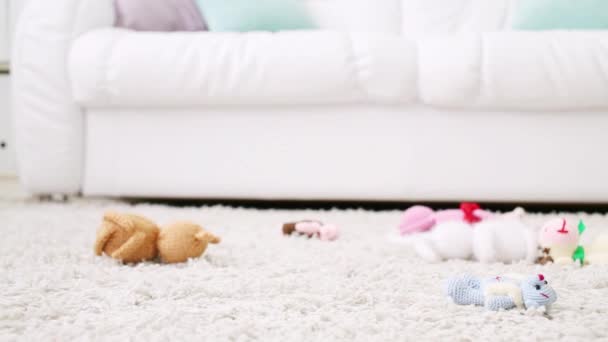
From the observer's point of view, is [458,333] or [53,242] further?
[53,242]

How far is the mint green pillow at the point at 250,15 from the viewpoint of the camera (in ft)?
5.76

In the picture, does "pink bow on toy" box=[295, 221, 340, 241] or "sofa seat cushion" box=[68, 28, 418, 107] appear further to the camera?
"sofa seat cushion" box=[68, 28, 418, 107]

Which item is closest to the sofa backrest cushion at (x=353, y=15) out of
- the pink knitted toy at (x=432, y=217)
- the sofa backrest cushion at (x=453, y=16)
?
the sofa backrest cushion at (x=453, y=16)

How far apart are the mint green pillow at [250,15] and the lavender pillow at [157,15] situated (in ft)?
0.16

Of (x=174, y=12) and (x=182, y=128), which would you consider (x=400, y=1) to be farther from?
(x=182, y=128)

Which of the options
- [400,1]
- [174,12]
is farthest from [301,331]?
[400,1]

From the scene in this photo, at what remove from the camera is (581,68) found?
1.36 m

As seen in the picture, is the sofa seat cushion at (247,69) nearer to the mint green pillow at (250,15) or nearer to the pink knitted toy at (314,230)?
the mint green pillow at (250,15)

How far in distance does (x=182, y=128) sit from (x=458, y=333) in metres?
1.09

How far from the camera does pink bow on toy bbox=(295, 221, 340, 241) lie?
1067 millimetres

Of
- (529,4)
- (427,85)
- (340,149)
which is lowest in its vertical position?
(340,149)

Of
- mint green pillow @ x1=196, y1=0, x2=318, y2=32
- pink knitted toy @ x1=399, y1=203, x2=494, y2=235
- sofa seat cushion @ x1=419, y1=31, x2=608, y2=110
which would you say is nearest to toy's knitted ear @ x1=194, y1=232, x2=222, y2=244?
pink knitted toy @ x1=399, y1=203, x2=494, y2=235

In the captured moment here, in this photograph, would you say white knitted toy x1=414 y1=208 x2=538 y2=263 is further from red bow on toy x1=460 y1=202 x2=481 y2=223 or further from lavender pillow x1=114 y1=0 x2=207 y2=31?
lavender pillow x1=114 y1=0 x2=207 y2=31

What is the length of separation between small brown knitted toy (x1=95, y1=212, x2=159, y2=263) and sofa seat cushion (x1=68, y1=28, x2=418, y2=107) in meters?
0.64
